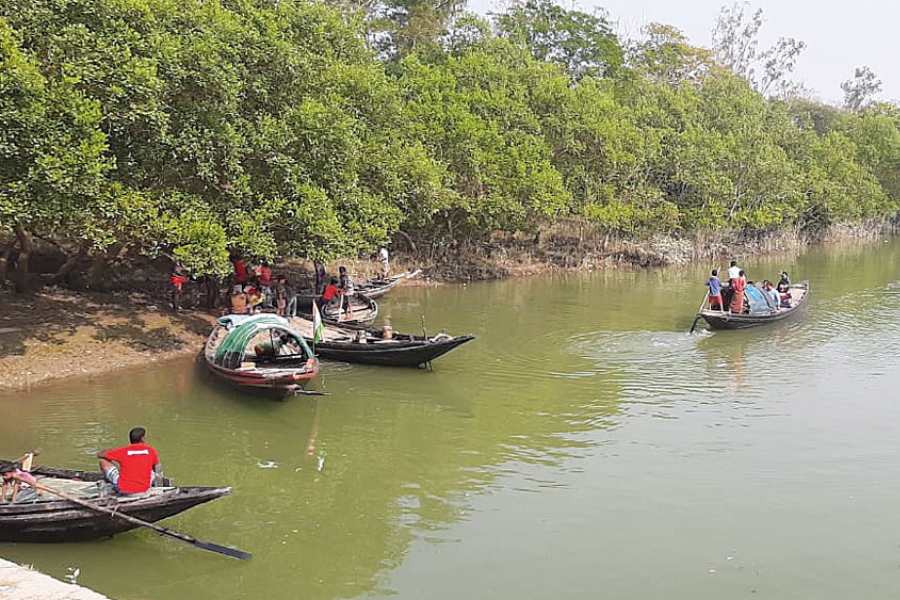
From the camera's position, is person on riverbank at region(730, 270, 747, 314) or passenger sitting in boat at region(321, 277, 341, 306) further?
person on riverbank at region(730, 270, 747, 314)

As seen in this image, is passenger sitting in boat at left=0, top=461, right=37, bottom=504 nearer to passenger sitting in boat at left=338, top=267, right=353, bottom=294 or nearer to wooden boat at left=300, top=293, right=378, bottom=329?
wooden boat at left=300, top=293, right=378, bottom=329

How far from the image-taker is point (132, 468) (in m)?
8.16

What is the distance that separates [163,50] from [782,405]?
12514mm

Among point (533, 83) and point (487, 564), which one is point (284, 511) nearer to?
point (487, 564)

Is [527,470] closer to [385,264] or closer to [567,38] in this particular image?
[385,264]

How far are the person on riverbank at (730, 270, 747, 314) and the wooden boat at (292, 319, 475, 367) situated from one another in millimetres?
7762

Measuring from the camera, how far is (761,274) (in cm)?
3347

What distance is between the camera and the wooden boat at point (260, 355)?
506 inches

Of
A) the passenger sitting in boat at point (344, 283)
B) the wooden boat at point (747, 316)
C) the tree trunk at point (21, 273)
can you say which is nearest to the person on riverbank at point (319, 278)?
the passenger sitting in boat at point (344, 283)

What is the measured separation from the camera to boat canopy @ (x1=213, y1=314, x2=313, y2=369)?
13.4 m

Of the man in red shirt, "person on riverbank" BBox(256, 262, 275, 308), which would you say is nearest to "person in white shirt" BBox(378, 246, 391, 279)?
"person on riverbank" BBox(256, 262, 275, 308)

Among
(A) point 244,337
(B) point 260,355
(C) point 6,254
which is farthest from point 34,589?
(C) point 6,254

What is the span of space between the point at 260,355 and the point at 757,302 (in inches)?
481

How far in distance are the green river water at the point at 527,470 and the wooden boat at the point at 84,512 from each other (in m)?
0.21
